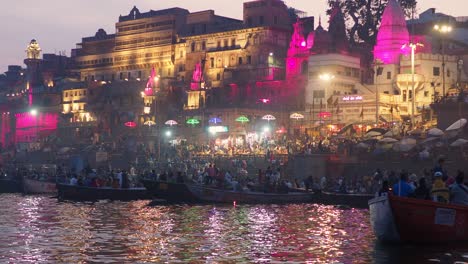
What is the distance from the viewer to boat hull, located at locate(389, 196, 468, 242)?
2128 centimetres

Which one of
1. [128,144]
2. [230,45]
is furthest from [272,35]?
[128,144]

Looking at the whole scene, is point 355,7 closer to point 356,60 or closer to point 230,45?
point 356,60

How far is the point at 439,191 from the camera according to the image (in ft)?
73.6

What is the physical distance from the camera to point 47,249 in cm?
2239

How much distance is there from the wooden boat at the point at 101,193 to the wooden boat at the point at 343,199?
393 inches

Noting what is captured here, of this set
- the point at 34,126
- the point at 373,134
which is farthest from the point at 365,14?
the point at 34,126

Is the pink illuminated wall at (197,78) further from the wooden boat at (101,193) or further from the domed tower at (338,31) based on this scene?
the wooden boat at (101,193)

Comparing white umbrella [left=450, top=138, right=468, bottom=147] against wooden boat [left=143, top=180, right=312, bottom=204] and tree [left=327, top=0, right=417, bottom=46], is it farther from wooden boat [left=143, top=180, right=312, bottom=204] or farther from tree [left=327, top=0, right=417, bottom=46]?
tree [left=327, top=0, right=417, bottom=46]

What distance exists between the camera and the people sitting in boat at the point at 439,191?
22.3m

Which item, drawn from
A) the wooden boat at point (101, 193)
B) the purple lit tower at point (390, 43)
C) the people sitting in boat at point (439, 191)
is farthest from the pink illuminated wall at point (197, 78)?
the people sitting in boat at point (439, 191)

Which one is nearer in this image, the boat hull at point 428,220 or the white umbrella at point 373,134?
the boat hull at point 428,220

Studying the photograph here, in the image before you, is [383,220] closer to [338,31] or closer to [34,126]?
[338,31]

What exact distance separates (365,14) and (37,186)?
46.2 meters

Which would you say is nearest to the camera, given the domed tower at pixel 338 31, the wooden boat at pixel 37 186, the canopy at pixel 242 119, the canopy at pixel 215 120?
the wooden boat at pixel 37 186
